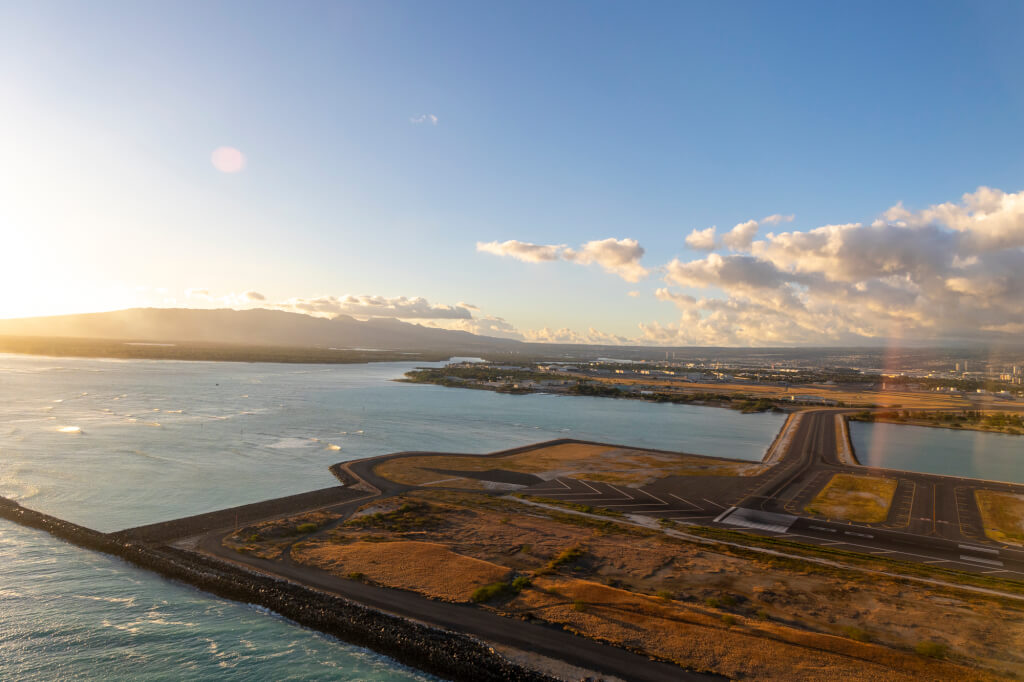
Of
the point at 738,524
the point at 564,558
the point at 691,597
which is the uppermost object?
the point at 564,558

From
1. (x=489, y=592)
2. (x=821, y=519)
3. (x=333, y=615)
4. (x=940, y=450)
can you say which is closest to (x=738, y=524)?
(x=821, y=519)

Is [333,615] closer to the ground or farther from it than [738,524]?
closer to the ground

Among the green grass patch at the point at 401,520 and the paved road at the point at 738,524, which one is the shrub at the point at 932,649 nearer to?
the paved road at the point at 738,524

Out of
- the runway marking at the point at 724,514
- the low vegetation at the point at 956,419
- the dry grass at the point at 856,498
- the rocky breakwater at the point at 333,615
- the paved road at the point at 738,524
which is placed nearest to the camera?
the rocky breakwater at the point at 333,615

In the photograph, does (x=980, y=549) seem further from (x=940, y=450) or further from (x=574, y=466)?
(x=940, y=450)

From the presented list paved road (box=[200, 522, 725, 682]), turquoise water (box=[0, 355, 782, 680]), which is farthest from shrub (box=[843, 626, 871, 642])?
turquoise water (box=[0, 355, 782, 680])

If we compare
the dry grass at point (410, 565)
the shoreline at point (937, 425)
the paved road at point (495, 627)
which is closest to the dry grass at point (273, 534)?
the paved road at point (495, 627)

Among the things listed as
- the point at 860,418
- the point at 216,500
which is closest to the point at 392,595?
the point at 216,500
